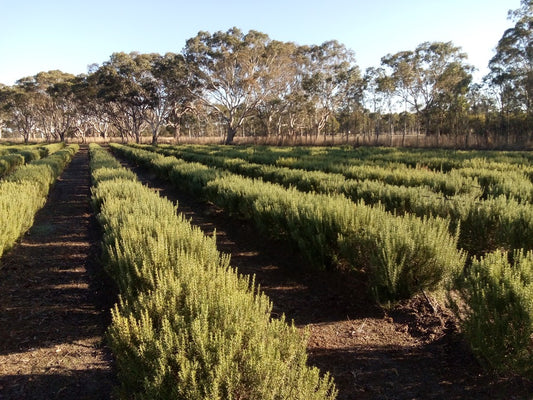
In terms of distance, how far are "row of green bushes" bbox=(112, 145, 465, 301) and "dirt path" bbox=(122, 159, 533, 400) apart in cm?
29

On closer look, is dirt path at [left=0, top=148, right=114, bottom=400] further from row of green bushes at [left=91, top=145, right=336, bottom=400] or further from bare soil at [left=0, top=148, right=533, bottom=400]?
row of green bushes at [left=91, top=145, right=336, bottom=400]

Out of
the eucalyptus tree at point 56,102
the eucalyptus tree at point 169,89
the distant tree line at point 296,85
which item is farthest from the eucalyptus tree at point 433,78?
the eucalyptus tree at point 56,102

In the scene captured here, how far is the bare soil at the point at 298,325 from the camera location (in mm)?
2646

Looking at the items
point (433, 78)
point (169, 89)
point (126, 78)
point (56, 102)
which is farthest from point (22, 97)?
point (433, 78)

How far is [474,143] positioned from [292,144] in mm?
22576

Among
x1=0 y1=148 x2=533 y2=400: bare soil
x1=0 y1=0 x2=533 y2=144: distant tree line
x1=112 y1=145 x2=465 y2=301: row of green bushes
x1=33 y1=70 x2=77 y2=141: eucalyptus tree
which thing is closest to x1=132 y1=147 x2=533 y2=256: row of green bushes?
x1=112 y1=145 x2=465 y2=301: row of green bushes

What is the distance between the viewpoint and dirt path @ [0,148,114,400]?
2.76 m

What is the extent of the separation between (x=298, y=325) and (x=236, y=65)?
43.4 meters

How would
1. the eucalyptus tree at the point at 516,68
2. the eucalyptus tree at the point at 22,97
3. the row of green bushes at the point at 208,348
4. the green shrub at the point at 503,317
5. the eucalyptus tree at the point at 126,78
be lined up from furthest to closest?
the eucalyptus tree at the point at 22,97, the eucalyptus tree at the point at 126,78, the eucalyptus tree at the point at 516,68, the green shrub at the point at 503,317, the row of green bushes at the point at 208,348

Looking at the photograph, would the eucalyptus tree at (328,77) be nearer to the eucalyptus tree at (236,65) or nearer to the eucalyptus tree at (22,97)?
the eucalyptus tree at (236,65)

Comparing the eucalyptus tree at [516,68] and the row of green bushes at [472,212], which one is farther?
the eucalyptus tree at [516,68]

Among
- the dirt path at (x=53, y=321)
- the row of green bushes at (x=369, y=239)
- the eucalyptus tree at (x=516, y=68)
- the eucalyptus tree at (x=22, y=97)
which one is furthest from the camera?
the eucalyptus tree at (x=22, y=97)

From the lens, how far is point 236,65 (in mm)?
43000

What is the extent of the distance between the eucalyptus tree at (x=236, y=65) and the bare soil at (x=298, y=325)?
132 feet
